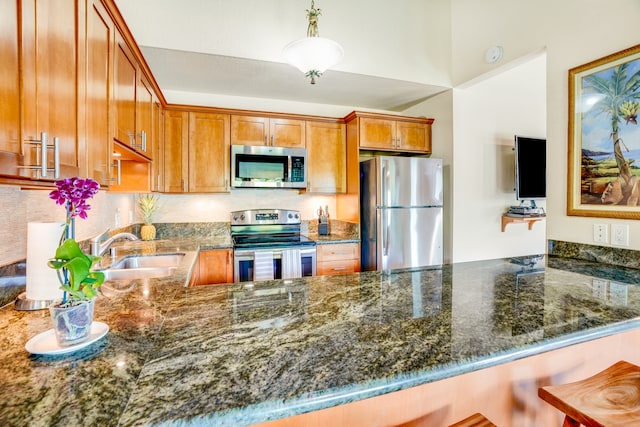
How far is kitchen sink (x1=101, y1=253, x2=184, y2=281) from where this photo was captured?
6.39 feet

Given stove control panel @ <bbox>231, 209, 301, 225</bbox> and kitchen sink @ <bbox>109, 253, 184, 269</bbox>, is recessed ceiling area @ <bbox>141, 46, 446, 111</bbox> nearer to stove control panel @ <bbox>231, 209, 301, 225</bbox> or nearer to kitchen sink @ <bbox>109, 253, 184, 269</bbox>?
stove control panel @ <bbox>231, 209, 301, 225</bbox>

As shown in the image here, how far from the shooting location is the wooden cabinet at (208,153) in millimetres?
3086

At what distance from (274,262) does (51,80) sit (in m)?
2.18

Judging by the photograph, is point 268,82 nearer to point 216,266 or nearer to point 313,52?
point 313,52

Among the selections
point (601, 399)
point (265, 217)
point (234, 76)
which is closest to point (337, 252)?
point (265, 217)

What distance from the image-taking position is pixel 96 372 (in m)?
0.68

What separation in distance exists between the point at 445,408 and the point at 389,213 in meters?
2.18

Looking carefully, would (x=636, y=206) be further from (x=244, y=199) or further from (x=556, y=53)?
(x=244, y=199)

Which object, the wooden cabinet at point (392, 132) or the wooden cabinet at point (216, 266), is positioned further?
the wooden cabinet at point (392, 132)

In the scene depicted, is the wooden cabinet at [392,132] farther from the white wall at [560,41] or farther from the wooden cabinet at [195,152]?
the wooden cabinet at [195,152]

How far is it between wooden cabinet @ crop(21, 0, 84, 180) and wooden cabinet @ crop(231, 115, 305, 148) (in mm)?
2026

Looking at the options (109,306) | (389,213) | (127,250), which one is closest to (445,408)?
(109,306)

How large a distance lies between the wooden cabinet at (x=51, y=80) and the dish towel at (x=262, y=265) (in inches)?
73.8

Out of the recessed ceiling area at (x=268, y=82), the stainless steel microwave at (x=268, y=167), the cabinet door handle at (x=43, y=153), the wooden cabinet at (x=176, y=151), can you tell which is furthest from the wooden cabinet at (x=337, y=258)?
the cabinet door handle at (x=43, y=153)
